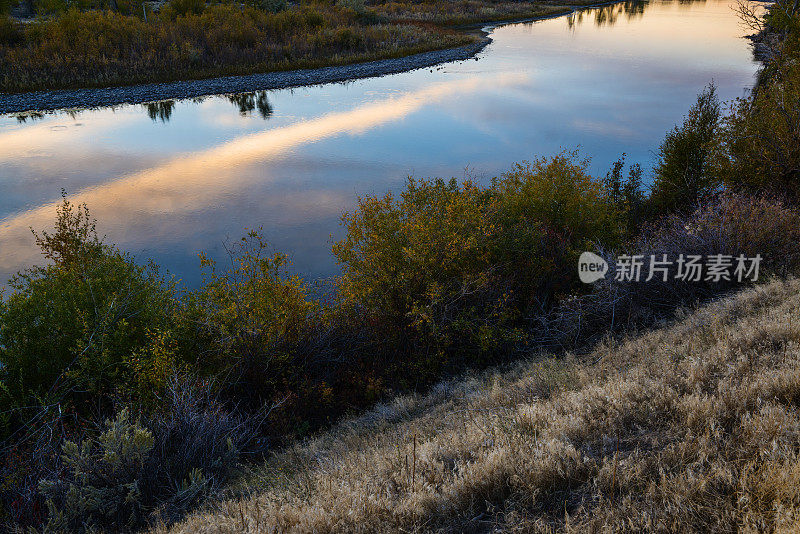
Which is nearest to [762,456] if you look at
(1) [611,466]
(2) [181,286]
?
(1) [611,466]

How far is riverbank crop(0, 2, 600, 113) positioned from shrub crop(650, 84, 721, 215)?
26234 millimetres

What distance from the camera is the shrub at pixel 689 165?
723 inches

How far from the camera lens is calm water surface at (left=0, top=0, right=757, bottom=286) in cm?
1641

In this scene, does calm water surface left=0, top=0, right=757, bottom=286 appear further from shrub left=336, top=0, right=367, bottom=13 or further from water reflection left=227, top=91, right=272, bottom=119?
shrub left=336, top=0, right=367, bottom=13

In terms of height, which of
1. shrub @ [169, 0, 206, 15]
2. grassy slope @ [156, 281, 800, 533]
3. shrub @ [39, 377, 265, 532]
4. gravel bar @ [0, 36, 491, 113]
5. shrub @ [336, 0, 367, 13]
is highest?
shrub @ [336, 0, 367, 13]

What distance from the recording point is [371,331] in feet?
35.2

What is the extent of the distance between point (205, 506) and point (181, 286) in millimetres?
9343

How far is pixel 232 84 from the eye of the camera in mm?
34812

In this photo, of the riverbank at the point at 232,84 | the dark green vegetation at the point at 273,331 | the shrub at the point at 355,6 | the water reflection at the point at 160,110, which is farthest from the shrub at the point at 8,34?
the shrub at the point at 355,6

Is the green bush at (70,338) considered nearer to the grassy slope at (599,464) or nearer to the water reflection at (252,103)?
the grassy slope at (599,464)

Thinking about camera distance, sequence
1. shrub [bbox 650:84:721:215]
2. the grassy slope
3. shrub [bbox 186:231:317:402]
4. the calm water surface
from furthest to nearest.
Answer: shrub [bbox 650:84:721:215]
the calm water surface
shrub [bbox 186:231:317:402]
the grassy slope

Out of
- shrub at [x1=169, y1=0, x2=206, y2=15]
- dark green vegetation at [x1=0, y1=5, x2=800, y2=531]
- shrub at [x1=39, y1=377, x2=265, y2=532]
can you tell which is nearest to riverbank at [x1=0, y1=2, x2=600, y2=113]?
shrub at [x1=169, y1=0, x2=206, y2=15]

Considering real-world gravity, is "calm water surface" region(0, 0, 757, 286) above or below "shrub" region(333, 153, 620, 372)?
above

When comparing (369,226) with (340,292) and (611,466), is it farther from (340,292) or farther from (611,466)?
(611,466)
